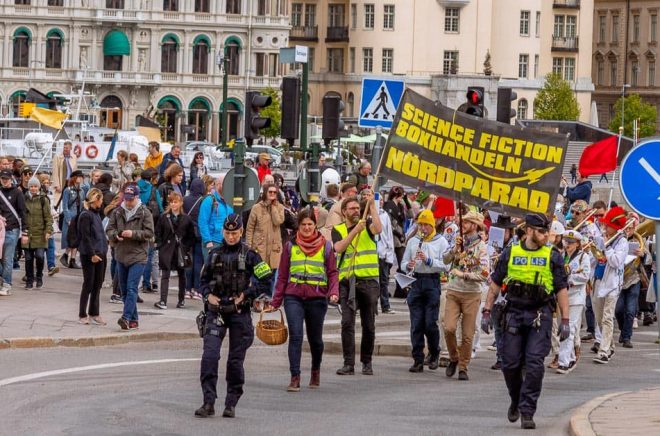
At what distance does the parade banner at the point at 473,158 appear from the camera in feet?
61.1

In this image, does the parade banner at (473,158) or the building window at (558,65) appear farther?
the building window at (558,65)

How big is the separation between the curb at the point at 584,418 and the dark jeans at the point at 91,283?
7326 millimetres

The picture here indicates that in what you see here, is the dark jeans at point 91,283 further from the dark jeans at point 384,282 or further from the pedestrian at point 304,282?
the pedestrian at point 304,282

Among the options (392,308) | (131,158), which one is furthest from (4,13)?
(392,308)

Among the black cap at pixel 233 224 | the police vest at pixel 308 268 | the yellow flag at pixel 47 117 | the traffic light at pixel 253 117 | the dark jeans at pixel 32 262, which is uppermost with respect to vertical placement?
the yellow flag at pixel 47 117

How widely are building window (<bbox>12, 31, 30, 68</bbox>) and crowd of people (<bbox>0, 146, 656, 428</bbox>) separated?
76.8m

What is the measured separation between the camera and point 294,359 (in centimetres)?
1777

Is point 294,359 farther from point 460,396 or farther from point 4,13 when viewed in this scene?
point 4,13

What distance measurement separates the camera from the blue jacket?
25.3 meters

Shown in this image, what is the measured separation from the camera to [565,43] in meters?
118

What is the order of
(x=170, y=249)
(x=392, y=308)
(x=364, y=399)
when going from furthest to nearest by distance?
(x=392, y=308) < (x=170, y=249) < (x=364, y=399)

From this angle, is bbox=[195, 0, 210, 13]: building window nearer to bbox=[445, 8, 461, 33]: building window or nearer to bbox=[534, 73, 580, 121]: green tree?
bbox=[445, 8, 461, 33]: building window

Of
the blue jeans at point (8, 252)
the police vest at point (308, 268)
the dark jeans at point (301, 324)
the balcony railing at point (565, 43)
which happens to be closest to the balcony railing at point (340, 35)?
the balcony railing at point (565, 43)

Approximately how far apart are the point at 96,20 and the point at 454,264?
88908 mm
